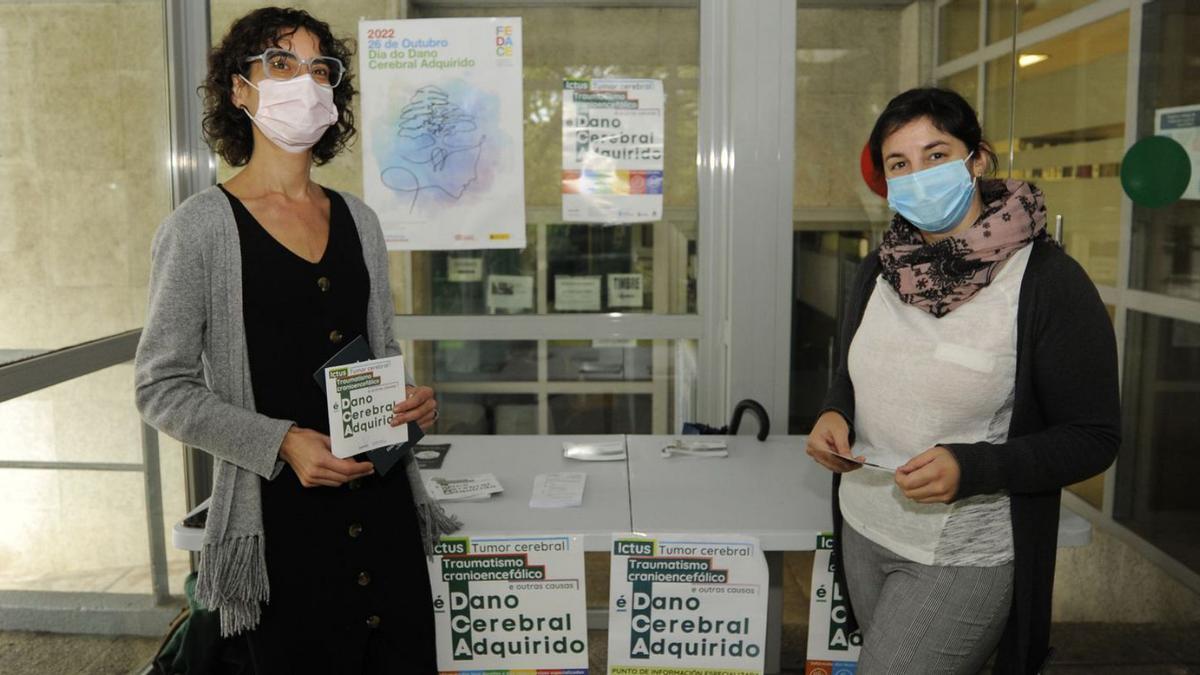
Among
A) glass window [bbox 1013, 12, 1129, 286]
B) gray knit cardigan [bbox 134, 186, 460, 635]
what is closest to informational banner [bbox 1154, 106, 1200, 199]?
glass window [bbox 1013, 12, 1129, 286]

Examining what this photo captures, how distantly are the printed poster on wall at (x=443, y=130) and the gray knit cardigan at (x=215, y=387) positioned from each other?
1.60 m

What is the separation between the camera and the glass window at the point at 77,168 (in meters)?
2.42

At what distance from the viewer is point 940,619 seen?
5.21 feet

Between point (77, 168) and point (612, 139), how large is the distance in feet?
5.08

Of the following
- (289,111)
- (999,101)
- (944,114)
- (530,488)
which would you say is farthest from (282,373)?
(999,101)

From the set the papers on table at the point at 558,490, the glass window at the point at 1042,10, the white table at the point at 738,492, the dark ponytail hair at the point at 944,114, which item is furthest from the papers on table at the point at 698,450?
the glass window at the point at 1042,10

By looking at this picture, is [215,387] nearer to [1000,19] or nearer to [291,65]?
[291,65]

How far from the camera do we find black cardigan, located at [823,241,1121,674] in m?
1.50

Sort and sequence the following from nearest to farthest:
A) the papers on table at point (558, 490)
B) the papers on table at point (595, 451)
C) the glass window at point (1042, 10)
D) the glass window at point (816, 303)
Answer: the papers on table at point (558, 490) < the papers on table at point (595, 451) < the glass window at point (816, 303) < the glass window at point (1042, 10)

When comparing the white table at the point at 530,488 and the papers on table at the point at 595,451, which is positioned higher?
the papers on table at the point at 595,451

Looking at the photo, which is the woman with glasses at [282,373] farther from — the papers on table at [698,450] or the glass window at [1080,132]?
the glass window at [1080,132]

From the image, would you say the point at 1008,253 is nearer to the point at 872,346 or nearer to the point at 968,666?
the point at 872,346

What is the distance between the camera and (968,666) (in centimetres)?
163

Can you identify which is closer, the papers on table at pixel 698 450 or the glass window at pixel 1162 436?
the papers on table at pixel 698 450
